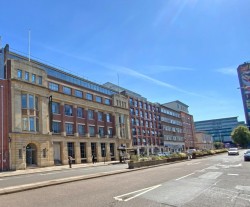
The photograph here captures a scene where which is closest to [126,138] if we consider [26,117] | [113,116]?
[113,116]

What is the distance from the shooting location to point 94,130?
2361 inches

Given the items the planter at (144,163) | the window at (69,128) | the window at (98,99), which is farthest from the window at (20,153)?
the window at (98,99)

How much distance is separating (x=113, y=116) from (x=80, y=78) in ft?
44.2

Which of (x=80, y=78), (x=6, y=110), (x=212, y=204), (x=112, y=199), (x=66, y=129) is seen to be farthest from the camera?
(x=80, y=78)

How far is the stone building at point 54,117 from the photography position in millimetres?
40031

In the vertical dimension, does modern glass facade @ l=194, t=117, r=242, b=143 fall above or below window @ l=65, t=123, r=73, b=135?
above

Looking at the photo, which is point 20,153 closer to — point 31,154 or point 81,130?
point 31,154

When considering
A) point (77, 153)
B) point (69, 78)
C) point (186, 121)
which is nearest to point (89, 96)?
point (69, 78)

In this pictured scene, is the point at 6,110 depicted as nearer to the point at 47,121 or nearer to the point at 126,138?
the point at 47,121

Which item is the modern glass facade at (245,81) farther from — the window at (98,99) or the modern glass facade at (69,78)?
the window at (98,99)

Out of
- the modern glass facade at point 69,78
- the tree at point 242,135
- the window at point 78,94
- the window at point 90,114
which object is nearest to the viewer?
the modern glass facade at point 69,78

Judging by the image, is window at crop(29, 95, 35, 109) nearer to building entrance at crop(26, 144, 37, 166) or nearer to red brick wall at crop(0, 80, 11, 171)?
red brick wall at crop(0, 80, 11, 171)

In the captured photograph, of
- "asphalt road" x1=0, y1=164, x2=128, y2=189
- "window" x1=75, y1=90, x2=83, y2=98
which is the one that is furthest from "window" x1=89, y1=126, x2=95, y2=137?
"asphalt road" x1=0, y1=164, x2=128, y2=189

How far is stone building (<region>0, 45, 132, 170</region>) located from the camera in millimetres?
40031
